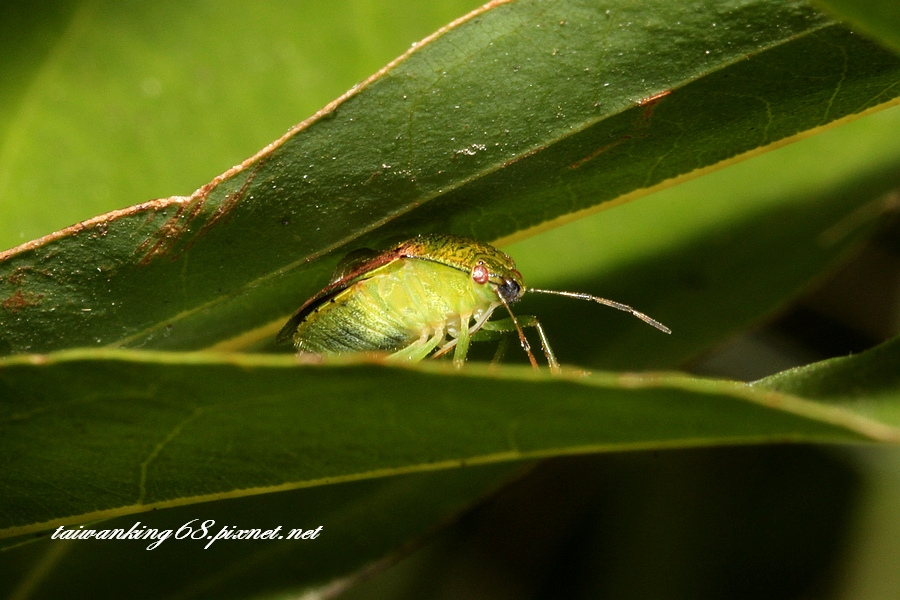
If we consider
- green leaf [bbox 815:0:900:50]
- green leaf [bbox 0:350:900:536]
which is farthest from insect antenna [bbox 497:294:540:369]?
green leaf [bbox 815:0:900:50]

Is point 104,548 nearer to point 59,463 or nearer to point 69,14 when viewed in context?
point 59,463

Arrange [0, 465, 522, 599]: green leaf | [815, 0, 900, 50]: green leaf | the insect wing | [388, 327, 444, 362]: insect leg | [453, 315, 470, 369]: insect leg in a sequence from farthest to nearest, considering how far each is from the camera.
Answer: [388, 327, 444, 362]: insect leg → [453, 315, 470, 369]: insect leg → [0, 465, 522, 599]: green leaf → the insect wing → [815, 0, 900, 50]: green leaf

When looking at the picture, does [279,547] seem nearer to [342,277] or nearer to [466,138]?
[342,277]

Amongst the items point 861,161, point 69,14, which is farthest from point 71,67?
point 861,161

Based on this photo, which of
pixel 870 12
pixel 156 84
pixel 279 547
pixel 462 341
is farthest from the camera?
pixel 462 341

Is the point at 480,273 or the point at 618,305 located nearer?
the point at 480,273

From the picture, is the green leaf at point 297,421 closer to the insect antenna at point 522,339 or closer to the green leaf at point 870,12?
the green leaf at point 870,12

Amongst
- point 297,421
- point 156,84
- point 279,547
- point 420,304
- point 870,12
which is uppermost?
point 156,84

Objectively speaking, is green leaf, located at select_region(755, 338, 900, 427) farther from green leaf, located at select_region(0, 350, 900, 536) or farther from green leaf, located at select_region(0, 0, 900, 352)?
green leaf, located at select_region(0, 0, 900, 352)

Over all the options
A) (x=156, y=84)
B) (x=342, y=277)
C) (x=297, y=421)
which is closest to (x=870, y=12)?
(x=297, y=421)
